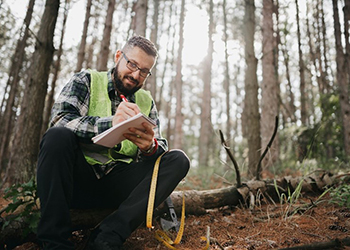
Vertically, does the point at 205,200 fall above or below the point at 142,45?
below

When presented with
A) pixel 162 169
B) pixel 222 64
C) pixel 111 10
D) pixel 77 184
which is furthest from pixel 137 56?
pixel 222 64

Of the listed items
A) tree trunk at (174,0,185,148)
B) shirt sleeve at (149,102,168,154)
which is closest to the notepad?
shirt sleeve at (149,102,168,154)

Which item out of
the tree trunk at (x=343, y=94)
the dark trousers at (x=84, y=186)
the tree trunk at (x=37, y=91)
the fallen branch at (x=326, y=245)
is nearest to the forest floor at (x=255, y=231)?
the fallen branch at (x=326, y=245)

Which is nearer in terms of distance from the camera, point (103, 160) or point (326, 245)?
point (326, 245)

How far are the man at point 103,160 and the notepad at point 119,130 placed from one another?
0.08m

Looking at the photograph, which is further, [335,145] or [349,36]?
[335,145]

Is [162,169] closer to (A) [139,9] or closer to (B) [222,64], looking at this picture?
(A) [139,9]

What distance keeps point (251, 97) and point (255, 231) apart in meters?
A: 3.28

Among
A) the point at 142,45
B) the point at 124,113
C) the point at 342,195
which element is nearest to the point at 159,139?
the point at 124,113

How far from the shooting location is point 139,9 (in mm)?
6512

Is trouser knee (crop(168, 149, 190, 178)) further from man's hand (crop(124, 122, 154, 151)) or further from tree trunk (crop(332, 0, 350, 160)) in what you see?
tree trunk (crop(332, 0, 350, 160))

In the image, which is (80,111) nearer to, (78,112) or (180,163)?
(78,112)

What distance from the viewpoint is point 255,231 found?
2219mm

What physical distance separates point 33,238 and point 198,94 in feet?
67.4
